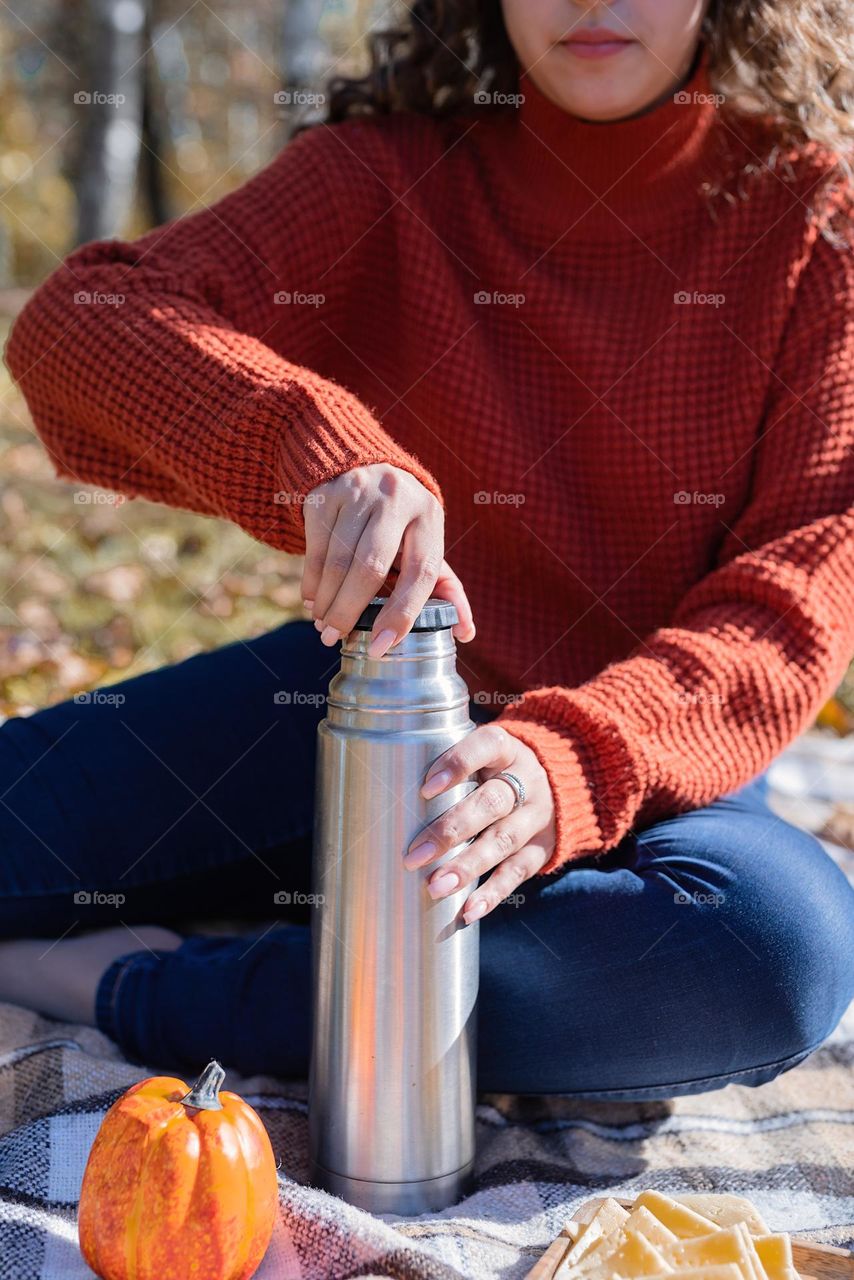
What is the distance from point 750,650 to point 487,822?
445 millimetres

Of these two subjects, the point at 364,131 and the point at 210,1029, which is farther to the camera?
the point at 364,131

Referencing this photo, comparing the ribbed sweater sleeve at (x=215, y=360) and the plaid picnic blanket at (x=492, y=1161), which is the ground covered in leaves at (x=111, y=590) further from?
the plaid picnic blanket at (x=492, y=1161)

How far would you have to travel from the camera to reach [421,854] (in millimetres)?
1169

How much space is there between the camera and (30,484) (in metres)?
4.12

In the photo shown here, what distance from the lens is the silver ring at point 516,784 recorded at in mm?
1222

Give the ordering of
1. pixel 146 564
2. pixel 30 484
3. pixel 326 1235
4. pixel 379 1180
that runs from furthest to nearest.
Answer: pixel 30 484 → pixel 146 564 → pixel 379 1180 → pixel 326 1235

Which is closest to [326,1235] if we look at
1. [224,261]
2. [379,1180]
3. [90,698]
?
[379,1180]

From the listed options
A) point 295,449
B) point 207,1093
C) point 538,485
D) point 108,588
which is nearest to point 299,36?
point 108,588

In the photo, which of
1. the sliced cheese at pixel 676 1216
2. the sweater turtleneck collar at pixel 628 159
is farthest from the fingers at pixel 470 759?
the sweater turtleneck collar at pixel 628 159

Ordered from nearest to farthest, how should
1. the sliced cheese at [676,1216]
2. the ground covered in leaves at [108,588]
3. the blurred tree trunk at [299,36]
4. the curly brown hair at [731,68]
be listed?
1. the sliced cheese at [676,1216]
2. the curly brown hair at [731,68]
3. the ground covered in leaves at [108,588]
4. the blurred tree trunk at [299,36]

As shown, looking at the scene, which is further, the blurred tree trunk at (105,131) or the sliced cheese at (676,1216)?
the blurred tree trunk at (105,131)

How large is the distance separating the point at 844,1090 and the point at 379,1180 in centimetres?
67

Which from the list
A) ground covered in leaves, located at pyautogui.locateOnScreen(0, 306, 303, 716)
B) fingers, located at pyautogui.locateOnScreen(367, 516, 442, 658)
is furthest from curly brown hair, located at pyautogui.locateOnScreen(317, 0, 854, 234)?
ground covered in leaves, located at pyautogui.locateOnScreen(0, 306, 303, 716)

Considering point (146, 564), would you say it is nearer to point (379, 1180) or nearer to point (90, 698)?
point (90, 698)
